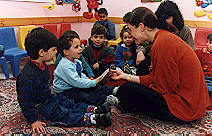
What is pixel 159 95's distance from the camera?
144cm

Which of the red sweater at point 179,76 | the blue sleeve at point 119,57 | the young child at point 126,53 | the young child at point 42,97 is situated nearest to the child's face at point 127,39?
the young child at point 126,53

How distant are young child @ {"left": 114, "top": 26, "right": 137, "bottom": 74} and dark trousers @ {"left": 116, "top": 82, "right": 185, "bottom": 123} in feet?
3.26

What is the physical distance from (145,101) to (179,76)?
1.08ft

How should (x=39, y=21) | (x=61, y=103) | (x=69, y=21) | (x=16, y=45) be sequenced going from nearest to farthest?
(x=61, y=103) < (x=16, y=45) < (x=39, y=21) < (x=69, y=21)

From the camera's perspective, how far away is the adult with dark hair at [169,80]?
4.47 feet

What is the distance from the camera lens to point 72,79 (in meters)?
1.71

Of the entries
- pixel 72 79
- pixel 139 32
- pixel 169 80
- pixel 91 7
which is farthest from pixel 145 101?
pixel 91 7

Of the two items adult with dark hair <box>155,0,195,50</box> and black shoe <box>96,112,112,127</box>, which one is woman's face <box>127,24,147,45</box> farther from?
black shoe <box>96,112,112,127</box>

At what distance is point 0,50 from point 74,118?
4.30ft

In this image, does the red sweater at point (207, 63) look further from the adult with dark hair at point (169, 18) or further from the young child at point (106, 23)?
the young child at point (106, 23)

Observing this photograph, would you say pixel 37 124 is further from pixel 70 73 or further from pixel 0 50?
pixel 0 50

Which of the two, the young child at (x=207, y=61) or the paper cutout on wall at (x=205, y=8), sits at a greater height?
the paper cutout on wall at (x=205, y=8)

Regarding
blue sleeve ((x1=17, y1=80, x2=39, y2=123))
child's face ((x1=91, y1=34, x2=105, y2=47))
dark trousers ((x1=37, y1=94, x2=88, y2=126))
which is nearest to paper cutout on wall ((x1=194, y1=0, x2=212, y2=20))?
child's face ((x1=91, y1=34, x2=105, y2=47))

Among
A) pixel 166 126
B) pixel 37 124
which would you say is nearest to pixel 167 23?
pixel 166 126
